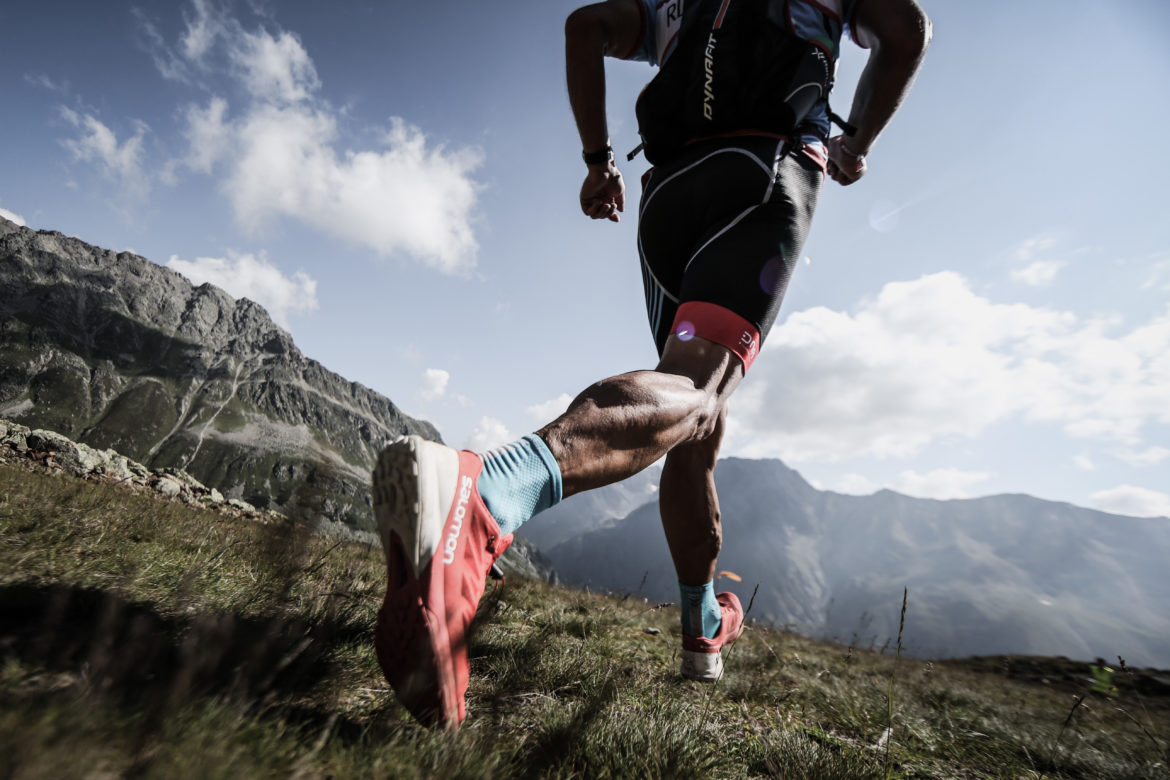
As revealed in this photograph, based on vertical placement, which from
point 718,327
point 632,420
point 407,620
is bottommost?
point 407,620

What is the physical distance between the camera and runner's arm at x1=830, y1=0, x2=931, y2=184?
8.17ft

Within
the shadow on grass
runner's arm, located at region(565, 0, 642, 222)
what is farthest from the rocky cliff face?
the shadow on grass

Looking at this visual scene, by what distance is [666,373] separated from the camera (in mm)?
1981

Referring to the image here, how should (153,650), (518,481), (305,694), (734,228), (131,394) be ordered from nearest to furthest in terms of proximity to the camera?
(153,650) < (305,694) < (518,481) < (734,228) < (131,394)

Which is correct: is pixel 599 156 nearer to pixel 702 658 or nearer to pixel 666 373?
pixel 666 373

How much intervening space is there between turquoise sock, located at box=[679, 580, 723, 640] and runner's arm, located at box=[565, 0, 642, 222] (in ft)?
8.16

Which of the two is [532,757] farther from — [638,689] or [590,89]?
[590,89]

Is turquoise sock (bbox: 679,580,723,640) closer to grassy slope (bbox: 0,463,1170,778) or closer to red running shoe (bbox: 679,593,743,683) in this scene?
red running shoe (bbox: 679,593,743,683)

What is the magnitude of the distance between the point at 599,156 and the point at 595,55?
1.65ft

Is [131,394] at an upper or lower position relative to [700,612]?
upper

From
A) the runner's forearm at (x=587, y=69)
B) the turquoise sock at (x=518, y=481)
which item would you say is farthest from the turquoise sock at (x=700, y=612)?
the runner's forearm at (x=587, y=69)

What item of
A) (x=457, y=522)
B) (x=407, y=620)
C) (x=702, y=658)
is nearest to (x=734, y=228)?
(x=457, y=522)

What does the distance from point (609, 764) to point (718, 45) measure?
3.00 meters

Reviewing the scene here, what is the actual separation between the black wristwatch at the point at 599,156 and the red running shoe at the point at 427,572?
2245 millimetres
